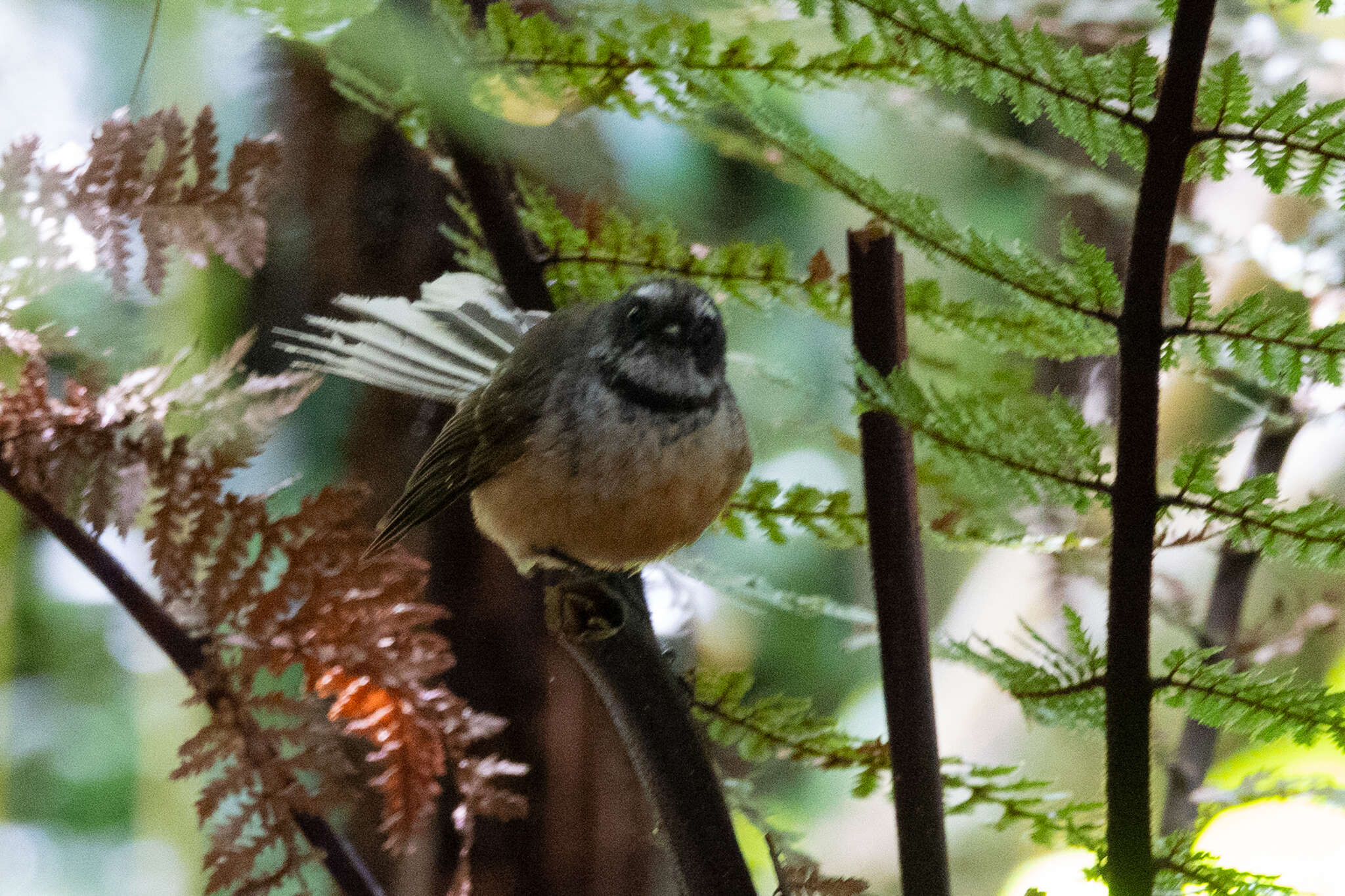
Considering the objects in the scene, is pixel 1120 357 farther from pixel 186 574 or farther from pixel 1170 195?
pixel 186 574

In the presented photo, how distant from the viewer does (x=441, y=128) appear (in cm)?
94

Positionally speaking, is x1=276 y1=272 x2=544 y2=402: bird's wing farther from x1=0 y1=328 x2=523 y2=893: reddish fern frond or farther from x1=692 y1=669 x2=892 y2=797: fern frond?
x1=692 y1=669 x2=892 y2=797: fern frond

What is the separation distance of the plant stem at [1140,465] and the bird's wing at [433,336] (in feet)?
1.97

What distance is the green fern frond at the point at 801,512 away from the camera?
0.87 meters

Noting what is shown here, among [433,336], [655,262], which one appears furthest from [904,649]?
[433,336]

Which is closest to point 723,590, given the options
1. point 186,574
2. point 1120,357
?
point 186,574

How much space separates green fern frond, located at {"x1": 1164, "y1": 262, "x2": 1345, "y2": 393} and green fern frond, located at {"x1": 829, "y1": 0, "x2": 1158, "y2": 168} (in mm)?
68

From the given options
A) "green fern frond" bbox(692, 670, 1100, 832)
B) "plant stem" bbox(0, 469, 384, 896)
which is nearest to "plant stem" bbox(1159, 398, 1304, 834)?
"green fern frond" bbox(692, 670, 1100, 832)

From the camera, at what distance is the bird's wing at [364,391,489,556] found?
907 millimetres

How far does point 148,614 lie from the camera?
0.79 m

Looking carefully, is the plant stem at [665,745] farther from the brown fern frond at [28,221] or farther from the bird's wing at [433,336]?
the brown fern frond at [28,221]

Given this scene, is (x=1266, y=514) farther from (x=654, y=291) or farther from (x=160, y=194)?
(x=160, y=194)

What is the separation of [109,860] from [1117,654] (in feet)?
3.79

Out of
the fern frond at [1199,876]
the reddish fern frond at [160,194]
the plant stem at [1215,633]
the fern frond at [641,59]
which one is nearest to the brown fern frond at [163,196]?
the reddish fern frond at [160,194]
